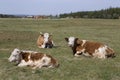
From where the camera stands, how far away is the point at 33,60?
13.9 metres

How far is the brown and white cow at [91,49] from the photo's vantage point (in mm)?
16594

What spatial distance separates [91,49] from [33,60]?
3.73 m

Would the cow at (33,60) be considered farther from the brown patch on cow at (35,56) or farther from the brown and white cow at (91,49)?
the brown and white cow at (91,49)

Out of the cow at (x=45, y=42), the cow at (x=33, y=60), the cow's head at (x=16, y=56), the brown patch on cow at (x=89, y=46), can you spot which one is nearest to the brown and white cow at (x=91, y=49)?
the brown patch on cow at (x=89, y=46)

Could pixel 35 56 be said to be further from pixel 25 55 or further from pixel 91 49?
pixel 91 49

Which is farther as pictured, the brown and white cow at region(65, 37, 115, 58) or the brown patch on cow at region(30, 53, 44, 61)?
the brown and white cow at region(65, 37, 115, 58)

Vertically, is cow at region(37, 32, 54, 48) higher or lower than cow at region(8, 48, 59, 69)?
lower

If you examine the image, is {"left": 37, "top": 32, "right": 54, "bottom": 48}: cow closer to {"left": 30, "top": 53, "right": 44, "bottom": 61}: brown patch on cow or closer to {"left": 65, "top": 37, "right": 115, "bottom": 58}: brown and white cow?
{"left": 65, "top": 37, "right": 115, "bottom": 58}: brown and white cow

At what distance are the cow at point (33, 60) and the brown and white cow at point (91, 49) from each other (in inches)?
123

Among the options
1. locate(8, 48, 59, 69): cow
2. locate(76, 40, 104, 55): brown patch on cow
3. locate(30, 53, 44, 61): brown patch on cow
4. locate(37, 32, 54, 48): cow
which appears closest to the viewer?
locate(8, 48, 59, 69): cow

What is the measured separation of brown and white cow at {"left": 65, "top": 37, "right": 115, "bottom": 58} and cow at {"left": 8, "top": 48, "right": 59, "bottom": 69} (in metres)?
3.11

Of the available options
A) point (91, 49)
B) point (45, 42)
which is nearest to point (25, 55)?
point (91, 49)

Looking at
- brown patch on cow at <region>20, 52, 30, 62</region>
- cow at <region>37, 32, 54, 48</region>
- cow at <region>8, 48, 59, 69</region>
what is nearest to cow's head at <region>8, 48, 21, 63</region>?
cow at <region>8, 48, 59, 69</region>

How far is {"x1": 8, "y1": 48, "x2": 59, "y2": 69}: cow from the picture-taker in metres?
13.7
